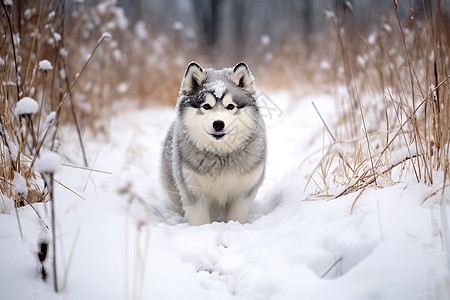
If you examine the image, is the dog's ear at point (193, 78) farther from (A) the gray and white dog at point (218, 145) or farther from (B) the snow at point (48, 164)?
(B) the snow at point (48, 164)

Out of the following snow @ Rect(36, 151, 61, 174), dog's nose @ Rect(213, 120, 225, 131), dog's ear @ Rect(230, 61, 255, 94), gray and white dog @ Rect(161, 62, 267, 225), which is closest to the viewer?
snow @ Rect(36, 151, 61, 174)

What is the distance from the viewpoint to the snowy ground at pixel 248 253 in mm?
1123

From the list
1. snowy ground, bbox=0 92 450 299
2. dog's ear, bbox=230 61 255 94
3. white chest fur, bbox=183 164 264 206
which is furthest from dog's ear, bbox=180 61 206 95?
snowy ground, bbox=0 92 450 299

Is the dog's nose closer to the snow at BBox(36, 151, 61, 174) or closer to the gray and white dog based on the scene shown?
the gray and white dog

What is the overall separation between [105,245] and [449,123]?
1.69 metres

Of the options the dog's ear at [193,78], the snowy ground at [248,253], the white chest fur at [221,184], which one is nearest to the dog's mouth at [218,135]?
the white chest fur at [221,184]

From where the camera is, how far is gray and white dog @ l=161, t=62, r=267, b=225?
2.16m

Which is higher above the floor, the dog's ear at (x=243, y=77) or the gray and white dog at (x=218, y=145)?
the dog's ear at (x=243, y=77)

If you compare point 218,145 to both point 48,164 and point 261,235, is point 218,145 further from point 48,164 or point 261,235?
point 48,164

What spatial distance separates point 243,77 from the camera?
2314mm

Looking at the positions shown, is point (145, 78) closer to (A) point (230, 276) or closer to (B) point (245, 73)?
(B) point (245, 73)

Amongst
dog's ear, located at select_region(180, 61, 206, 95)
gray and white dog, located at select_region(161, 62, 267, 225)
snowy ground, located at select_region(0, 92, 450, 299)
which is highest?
dog's ear, located at select_region(180, 61, 206, 95)

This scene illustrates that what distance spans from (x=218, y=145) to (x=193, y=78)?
0.53 metres

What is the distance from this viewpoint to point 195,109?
2217 millimetres
